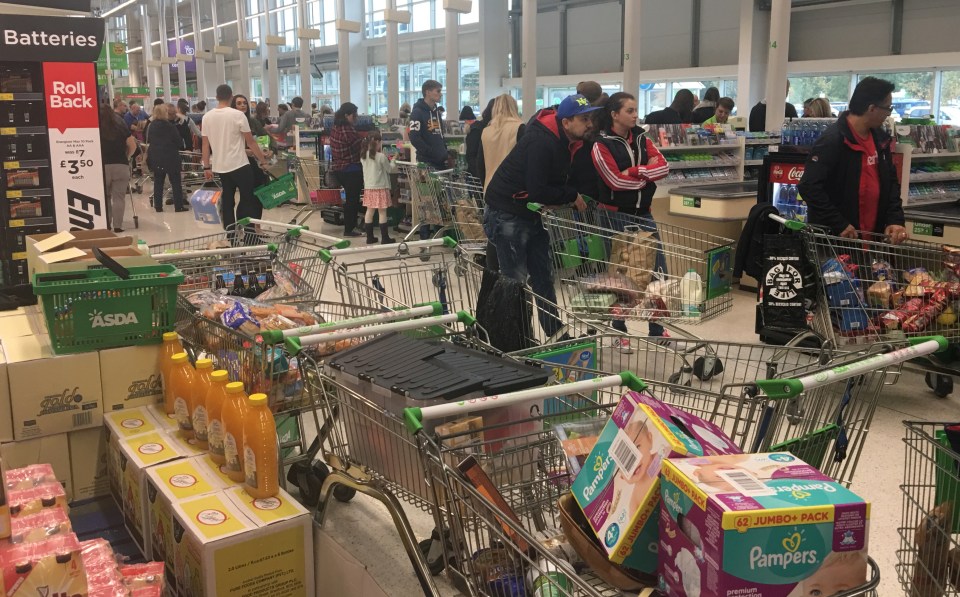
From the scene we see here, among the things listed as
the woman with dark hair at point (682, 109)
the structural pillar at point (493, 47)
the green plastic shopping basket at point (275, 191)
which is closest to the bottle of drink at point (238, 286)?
the green plastic shopping basket at point (275, 191)

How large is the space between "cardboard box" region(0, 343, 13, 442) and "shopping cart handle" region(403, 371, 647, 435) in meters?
1.75

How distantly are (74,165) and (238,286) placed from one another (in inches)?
69.5

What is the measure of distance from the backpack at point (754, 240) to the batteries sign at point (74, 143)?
13.1 ft

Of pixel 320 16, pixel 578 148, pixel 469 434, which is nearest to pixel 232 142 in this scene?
pixel 578 148

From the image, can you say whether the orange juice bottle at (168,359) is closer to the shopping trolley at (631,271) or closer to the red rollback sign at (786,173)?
the shopping trolley at (631,271)

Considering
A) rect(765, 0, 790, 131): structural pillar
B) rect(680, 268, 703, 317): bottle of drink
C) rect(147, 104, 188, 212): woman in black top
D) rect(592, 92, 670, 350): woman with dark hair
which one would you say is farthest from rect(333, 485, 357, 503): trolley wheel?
rect(147, 104, 188, 212): woman in black top

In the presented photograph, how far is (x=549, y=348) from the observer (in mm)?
3738

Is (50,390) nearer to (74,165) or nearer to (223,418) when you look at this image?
(223,418)

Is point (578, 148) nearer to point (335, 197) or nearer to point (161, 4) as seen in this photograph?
point (335, 197)

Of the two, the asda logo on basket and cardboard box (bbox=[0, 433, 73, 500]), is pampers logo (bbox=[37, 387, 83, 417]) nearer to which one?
cardboard box (bbox=[0, 433, 73, 500])

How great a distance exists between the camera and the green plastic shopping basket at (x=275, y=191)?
28.5 feet

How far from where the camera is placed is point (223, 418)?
9.65 feet

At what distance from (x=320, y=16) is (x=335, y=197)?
23549 mm

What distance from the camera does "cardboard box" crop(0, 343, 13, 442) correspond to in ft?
10.4
